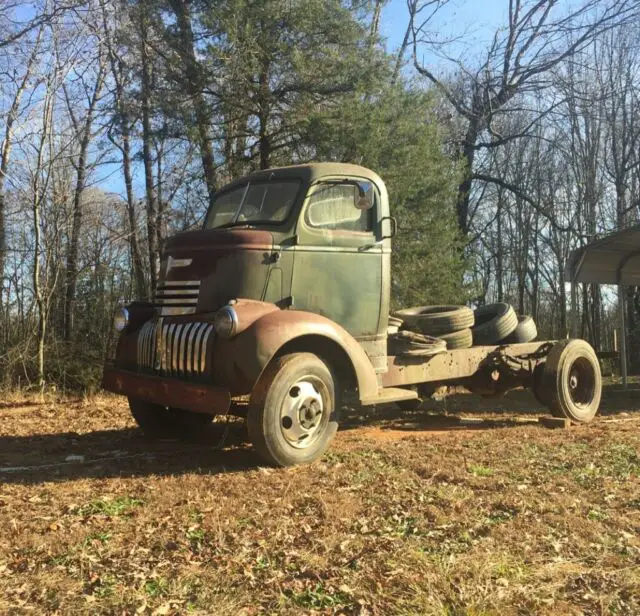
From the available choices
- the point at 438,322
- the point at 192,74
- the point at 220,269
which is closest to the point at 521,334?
the point at 438,322

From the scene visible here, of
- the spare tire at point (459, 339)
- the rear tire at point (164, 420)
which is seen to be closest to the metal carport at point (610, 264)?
the spare tire at point (459, 339)

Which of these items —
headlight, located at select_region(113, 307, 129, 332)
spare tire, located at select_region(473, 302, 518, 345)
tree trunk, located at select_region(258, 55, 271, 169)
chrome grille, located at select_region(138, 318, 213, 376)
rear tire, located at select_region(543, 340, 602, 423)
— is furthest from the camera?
tree trunk, located at select_region(258, 55, 271, 169)

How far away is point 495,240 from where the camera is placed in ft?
104

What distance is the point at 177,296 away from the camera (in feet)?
19.7

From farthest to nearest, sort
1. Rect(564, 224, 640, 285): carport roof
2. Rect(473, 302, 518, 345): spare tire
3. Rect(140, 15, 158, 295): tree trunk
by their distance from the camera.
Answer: Rect(140, 15, 158, 295): tree trunk, Rect(564, 224, 640, 285): carport roof, Rect(473, 302, 518, 345): spare tire

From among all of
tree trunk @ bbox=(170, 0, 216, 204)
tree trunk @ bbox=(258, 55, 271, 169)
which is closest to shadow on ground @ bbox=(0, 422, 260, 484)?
tree trunk @ bbox=(170, 0, 216, 204)

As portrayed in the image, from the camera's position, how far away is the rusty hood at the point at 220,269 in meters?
5.78

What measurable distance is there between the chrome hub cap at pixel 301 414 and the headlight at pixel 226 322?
767 millimetres

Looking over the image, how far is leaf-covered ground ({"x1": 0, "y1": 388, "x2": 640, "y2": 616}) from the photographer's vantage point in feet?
10.0

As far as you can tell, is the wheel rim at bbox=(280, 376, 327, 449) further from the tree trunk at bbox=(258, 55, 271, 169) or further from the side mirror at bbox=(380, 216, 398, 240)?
the tree trunk at bbox=(258, 55, 271, 169)

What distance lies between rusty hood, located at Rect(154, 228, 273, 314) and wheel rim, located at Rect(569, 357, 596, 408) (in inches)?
202

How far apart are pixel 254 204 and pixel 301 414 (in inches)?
91.4

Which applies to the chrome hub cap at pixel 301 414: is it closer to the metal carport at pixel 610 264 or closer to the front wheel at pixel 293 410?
the front wheel at pixel 293 410

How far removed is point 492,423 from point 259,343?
4483mm
